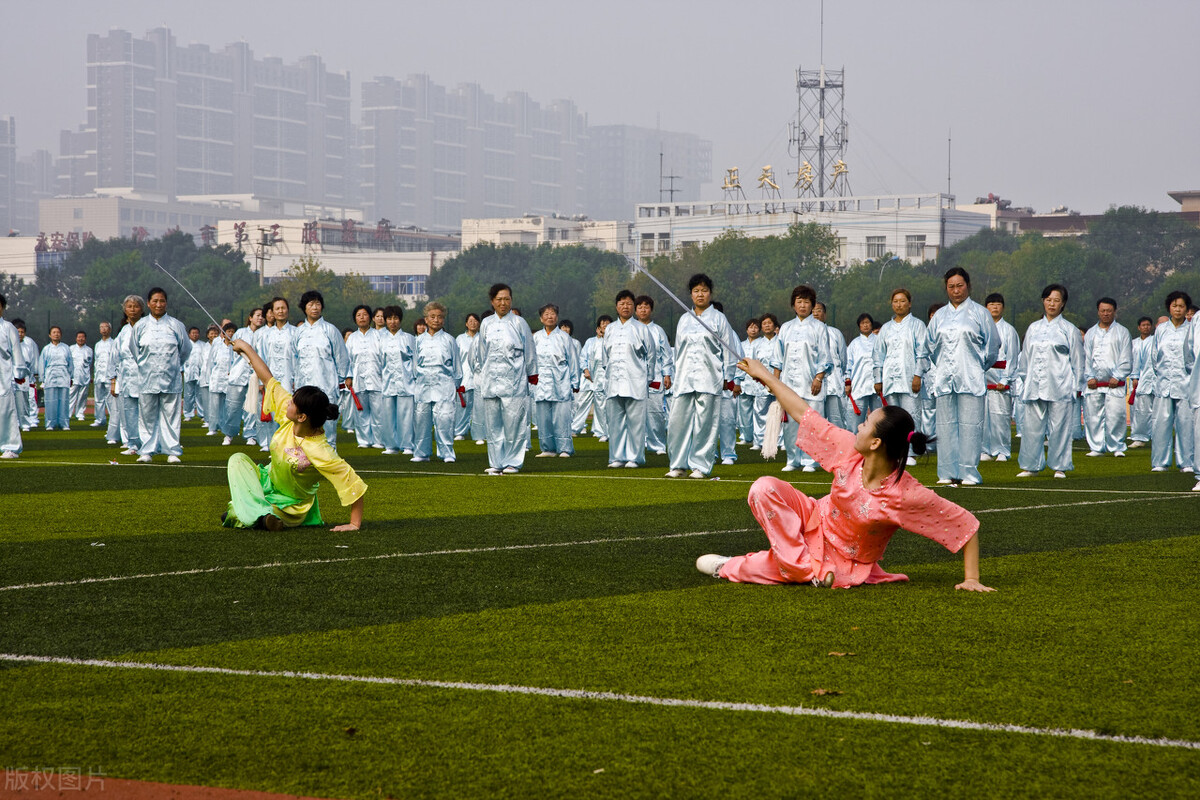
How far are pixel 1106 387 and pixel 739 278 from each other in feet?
166

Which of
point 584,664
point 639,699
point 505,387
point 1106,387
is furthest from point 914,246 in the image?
point 639,699

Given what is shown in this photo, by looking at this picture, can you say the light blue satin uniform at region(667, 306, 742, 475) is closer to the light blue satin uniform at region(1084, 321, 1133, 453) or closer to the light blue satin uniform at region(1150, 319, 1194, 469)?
the light blue satin uniform at region(1150, 319, 1194, 469)

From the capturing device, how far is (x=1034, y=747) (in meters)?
3.56

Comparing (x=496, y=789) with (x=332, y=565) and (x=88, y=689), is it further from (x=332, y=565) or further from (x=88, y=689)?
(x=332, y=565)

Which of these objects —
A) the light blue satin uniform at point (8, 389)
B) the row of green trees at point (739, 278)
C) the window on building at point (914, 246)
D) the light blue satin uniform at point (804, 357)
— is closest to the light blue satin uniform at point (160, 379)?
the light blue satin uniform at point (8, 389)

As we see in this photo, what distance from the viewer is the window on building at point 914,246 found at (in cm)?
9512

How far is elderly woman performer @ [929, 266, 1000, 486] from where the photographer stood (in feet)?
37.9

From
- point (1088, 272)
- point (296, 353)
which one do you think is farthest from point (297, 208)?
point (296, 353)

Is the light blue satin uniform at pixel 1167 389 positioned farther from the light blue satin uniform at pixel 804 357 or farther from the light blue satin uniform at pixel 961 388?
the light blue satin uniform at pixel 804 357

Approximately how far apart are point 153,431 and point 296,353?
1791 mm

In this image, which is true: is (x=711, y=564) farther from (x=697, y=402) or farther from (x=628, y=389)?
(x=628, y=389)

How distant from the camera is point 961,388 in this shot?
1155 centimetres

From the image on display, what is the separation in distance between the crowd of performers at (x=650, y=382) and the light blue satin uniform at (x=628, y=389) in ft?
0.06

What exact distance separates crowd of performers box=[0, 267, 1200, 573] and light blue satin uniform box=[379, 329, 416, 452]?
0.03 m
